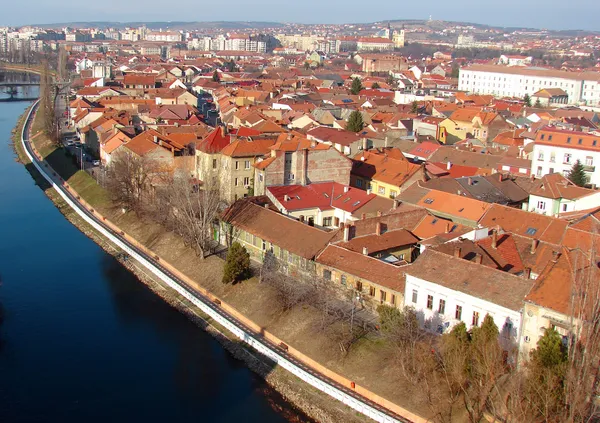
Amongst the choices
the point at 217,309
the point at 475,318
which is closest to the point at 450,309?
the point at 475,318

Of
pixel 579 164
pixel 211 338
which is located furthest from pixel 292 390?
pixel 579 164

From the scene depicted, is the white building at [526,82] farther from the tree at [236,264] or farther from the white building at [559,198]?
the tree at [236,264]

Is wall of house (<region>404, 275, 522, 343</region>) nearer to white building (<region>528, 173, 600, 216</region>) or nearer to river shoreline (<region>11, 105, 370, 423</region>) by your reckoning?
river shoreline (<region>11, 105, 370, 423</region>)

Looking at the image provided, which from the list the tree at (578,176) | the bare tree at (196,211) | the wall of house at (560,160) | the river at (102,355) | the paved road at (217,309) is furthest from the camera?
the wall of house at (560,160)

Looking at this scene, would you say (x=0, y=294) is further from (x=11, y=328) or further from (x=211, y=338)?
(x=211, y=338)

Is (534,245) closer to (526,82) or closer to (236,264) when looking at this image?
(236,264)

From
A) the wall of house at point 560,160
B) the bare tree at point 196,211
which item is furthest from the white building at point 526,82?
the bare tree at point 196,211
